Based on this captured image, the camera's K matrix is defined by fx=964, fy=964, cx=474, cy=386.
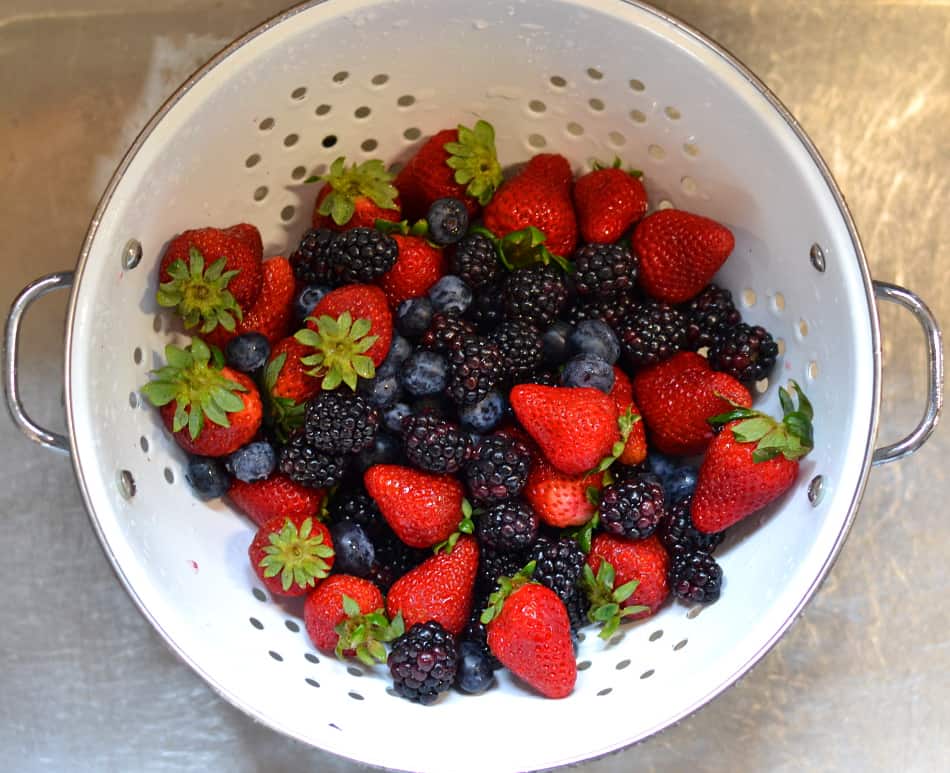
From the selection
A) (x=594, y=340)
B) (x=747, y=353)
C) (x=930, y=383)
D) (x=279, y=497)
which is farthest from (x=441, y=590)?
(x=930, y=383)

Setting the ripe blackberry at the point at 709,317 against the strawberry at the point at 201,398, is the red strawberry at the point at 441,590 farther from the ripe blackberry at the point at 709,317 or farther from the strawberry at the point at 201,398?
the ripe blackberry at the point at 709,317

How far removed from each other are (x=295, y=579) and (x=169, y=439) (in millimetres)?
202

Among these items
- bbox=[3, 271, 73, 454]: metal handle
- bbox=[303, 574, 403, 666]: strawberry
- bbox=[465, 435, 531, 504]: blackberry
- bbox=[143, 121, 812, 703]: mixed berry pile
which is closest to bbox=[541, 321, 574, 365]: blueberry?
bbox=[143, 121, 812, 703]: mixed berry pile

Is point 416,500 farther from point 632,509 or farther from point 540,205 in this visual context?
point 540,205

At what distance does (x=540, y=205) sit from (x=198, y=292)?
38cm

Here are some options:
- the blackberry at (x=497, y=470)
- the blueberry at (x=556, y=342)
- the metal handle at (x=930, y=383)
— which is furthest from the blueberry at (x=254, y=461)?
the metal handle at (x=930, y=383)

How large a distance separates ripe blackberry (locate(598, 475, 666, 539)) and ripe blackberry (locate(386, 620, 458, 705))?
0.20m

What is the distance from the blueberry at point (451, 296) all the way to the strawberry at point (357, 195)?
108mm

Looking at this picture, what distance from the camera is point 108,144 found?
1.28m

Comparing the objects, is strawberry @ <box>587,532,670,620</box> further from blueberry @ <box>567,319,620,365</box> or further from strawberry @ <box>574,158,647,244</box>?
strawberry @ <box>574,158,647,244</box>

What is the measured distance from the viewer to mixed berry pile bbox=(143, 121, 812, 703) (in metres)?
0.98

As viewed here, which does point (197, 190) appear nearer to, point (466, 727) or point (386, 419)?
point (386, 419)

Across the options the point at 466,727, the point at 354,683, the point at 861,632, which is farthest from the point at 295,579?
the point at 861,632

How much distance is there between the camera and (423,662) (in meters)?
0.92
